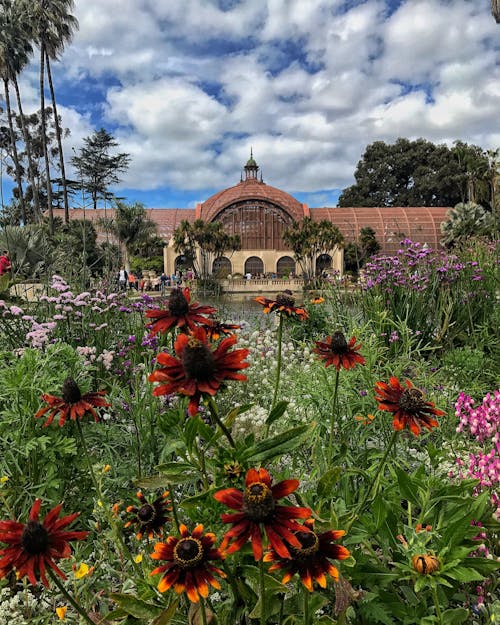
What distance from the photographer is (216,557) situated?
891 mm

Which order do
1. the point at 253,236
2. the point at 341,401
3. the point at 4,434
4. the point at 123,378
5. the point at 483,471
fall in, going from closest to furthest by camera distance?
the point at 483,471 < the point at 4,434 < the point at 341,401 < the point at 123,378 < the point at 253,236

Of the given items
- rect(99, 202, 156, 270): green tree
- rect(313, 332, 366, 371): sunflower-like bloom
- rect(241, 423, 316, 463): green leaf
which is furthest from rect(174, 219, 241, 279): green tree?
rect(241, 423, 316, 463): green leaf

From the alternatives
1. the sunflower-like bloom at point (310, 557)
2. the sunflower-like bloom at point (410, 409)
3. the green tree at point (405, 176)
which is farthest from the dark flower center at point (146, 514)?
the green tree at point (405, 176)

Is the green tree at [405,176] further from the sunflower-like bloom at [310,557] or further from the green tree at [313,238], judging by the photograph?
the sunflower-like bloom at [310,557]

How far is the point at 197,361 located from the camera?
0.84 metres

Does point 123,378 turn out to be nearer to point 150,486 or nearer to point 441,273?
point 150,486

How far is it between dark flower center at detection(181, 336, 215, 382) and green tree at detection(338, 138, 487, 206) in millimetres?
51219

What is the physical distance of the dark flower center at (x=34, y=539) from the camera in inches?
33.7

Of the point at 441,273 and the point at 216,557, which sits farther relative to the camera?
the point at 441,273

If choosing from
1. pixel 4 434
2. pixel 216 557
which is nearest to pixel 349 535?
pixel 216 557

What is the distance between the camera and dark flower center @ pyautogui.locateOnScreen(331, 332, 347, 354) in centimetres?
139

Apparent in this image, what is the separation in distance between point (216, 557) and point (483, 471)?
47.5 inches

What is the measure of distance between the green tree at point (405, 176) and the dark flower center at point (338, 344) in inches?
1992

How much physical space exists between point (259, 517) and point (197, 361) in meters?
0.29
